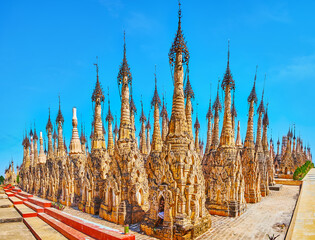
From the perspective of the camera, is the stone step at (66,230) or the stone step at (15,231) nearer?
the stone step at (66,230)

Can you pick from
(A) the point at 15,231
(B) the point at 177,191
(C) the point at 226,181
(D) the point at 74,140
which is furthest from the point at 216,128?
(A) the point at 15,231

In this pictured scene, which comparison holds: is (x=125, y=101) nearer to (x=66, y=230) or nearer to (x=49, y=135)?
(x=66, y=230)

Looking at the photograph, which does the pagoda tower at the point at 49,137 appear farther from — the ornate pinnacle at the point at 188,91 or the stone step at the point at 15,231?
the ornate pinnacle at the point at 188,91

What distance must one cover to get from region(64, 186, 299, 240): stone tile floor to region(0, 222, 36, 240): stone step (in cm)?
442

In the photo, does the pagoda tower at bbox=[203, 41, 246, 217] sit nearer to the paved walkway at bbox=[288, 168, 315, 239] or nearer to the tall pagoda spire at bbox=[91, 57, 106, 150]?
the paved walkway at bbox=[288, 168, 315, 239]

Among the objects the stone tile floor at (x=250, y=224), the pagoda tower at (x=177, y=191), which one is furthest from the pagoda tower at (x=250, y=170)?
the pagoda tower at (x=177, y=191)

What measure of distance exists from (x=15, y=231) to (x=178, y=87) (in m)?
15.4

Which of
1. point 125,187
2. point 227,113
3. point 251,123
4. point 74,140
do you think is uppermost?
point 227,113

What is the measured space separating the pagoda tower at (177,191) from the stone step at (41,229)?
542cm

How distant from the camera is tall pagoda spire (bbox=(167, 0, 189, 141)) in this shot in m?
13.6

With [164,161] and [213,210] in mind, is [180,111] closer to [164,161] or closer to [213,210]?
[164,161]

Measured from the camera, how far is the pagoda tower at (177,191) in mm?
11719

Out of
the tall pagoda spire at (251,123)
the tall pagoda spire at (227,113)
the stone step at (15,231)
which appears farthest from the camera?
the tall pagoda spire at (251,123)

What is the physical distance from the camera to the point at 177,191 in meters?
11.9
